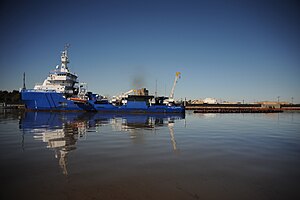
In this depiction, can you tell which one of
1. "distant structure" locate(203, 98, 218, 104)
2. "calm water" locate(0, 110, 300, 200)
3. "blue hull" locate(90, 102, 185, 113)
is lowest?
"calm water" locate(0, 110, 300, 200)

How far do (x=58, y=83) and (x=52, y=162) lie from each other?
42.3m

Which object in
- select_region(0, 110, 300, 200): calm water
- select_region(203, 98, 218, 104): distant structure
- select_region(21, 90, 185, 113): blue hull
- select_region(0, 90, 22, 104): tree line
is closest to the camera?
select_region(0, 110, 300, 200): calm water

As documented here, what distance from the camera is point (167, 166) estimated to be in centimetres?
654

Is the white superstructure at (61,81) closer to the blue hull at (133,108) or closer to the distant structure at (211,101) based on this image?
the blue hull at (133,108)

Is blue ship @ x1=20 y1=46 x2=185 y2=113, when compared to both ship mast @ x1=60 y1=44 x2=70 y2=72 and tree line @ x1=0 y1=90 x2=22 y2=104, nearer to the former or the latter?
ship mast @ x1=60 y1=44 x2=70 y2=72

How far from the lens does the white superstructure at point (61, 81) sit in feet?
142

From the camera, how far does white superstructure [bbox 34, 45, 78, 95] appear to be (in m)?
43.4

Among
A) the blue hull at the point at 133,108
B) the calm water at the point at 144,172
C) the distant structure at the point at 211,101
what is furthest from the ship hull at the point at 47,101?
the distant structure at the point at 211,101

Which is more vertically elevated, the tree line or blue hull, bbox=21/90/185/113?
the tree line

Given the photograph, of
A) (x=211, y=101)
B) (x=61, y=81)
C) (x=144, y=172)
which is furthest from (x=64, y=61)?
(x=211, y=101)

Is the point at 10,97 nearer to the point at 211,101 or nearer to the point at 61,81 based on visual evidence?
the point at 61,81

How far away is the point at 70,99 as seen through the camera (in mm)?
41312

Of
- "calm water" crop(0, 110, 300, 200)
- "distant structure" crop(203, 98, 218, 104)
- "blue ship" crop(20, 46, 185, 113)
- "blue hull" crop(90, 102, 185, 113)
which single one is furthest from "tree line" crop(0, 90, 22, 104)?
"distant structure" crop(203, 98, 218, 104)

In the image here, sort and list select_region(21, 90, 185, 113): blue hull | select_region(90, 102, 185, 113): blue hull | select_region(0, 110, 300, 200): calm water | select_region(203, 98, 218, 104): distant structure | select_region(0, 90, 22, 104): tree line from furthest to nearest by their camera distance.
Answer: select_region(203, 98, 218, 104): distant structure
select_region(0, 90, 22, 104): tree line
select_region(90, 102, 185, 113): blue hull
select_region(21, 90, 185, 113): blue hull
select_region(0, 110, 300, 200): calm water
